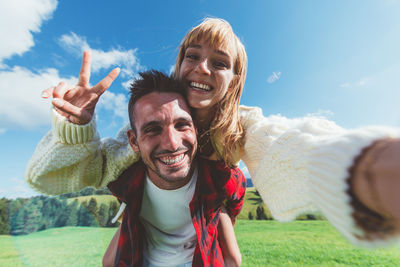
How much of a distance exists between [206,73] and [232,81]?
410 millimetres

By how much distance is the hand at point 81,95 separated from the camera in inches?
59.2

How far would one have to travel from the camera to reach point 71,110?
1.51m

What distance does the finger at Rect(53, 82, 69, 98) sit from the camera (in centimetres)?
153

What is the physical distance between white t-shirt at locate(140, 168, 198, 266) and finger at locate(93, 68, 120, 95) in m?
0.88

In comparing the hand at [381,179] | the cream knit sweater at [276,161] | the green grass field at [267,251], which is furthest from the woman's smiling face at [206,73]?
the green grass field at [267,251]

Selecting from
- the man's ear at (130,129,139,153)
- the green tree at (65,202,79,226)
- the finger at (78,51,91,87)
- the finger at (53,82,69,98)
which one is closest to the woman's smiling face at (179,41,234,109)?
the man's ear at (130,129,139,153)

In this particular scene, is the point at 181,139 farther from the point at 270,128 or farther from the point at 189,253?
the point at 189,253

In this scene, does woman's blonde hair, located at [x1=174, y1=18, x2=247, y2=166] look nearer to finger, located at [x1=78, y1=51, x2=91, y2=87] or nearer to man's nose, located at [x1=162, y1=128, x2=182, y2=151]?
man's nose, located at [x1=162, y1=128, x2=182, y2=151]

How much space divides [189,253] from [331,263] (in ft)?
19.9

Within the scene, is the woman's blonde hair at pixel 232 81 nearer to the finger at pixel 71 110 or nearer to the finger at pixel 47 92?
the finger at pixel 71 110

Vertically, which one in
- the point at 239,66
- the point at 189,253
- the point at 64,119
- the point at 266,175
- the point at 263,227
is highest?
the point at 239,66

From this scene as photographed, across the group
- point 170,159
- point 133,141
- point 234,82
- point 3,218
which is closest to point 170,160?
point 170,159

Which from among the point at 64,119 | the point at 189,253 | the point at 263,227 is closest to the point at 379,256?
the point at 263,227

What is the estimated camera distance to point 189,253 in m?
1.83
